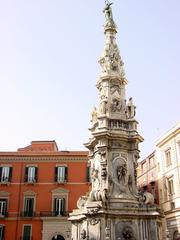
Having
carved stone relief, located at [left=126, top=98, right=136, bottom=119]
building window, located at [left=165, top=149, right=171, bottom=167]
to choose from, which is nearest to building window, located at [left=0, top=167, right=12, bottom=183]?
building window, located at [left=165, top=149, right=171, bottom=167]

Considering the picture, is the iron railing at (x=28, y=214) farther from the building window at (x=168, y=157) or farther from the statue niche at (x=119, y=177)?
the statue niche at (x=119, y=177)

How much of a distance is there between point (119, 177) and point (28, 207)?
19085mm

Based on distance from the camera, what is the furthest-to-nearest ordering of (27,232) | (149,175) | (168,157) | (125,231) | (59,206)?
1. (149,175)
2. (59,206)
3. (27,232)
4. (168,157)
5. (125,231)

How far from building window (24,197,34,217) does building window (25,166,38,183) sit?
6.22 ft

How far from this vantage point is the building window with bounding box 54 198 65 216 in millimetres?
33594

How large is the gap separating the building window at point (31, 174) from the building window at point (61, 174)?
227 centimetres

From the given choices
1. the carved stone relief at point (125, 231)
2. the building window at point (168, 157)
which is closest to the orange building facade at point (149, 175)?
the building window at point (168, 157)

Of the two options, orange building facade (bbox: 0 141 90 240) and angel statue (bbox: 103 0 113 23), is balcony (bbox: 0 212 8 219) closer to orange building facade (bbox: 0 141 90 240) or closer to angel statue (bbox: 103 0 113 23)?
orange building facade (bbox: 0 141 90 240)

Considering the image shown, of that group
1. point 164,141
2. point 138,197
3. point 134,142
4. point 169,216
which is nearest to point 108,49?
point 134,142

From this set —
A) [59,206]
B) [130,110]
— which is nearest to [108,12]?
[130,110]

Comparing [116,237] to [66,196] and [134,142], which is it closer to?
[134,142]

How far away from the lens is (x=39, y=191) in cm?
3509

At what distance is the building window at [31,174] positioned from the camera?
3562 cm

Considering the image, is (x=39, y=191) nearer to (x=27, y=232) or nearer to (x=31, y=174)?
(x=31, y=174)
